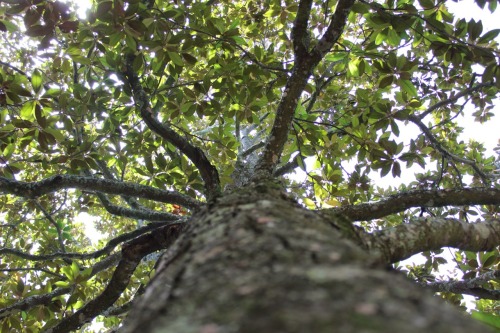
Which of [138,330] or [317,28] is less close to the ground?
[317,28]

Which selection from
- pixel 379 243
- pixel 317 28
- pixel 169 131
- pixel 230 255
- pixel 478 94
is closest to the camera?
pixel 230 255

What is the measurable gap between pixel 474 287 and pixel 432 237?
3.36 feet

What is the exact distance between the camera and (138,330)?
2.29 ft

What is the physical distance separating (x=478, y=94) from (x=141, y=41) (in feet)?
13.9

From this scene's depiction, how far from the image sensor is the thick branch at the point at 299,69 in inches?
98.6

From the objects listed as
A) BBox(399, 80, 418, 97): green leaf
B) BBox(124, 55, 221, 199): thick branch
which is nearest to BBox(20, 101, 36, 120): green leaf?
BBox(124, 55, 221, 199): thick branch

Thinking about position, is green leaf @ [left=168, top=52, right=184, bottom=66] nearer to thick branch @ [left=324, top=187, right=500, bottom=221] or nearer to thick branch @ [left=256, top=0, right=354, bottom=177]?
thick branch @ [left=256, top=0, right=354, bottom=177]

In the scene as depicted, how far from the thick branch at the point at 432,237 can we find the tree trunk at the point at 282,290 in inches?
27.4

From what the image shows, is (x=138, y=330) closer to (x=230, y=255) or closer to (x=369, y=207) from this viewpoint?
(x=230, y=255)

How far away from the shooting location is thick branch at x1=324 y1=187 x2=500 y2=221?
232 centimetres

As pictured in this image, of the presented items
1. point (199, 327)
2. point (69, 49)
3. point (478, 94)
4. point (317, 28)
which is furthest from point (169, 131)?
point (478, 94)

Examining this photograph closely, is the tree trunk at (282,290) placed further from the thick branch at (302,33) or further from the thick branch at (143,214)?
the thick branch at (143,214)

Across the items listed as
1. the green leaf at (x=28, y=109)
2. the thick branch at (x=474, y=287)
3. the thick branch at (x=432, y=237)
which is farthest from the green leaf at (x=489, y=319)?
the green leaf at (x=28, y=109)

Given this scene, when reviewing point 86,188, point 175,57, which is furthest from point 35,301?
point 175,57
